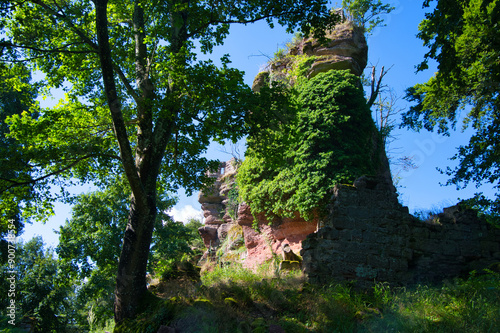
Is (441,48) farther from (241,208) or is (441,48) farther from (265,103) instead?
(241,208)

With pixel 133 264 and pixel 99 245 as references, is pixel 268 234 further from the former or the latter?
pixel 99 245

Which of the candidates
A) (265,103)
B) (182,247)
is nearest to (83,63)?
(265,103)

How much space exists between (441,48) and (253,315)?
6.69 metres

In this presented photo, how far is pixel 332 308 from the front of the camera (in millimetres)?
6398

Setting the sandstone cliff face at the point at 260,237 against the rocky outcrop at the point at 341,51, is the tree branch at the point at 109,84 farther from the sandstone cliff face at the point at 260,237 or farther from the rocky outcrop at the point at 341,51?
the rocky outcrop at the point at 341,51

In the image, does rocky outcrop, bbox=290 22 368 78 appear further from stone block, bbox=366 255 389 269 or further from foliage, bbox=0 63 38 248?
foliage, bbox=0 63 38 248

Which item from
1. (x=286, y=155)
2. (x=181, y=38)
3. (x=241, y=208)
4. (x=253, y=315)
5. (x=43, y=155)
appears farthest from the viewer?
(x=241, y=208)

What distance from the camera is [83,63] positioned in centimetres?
909

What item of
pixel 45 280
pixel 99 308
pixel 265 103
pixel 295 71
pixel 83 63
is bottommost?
pixel 99 308

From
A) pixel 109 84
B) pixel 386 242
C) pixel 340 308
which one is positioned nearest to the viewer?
pixel 340 308

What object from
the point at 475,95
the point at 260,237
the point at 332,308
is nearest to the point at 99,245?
the point at 260,237

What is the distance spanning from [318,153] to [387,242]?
4515 millimetres

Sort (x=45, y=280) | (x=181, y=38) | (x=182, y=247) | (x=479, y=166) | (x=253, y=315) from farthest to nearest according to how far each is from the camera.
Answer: (x=182, y=247) → (x=45, y=280) → (x=479, y=166) → (x=181, y=38) → (x=253, y=315)

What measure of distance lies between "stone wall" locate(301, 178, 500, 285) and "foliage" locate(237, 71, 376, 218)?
2770 millimetres
